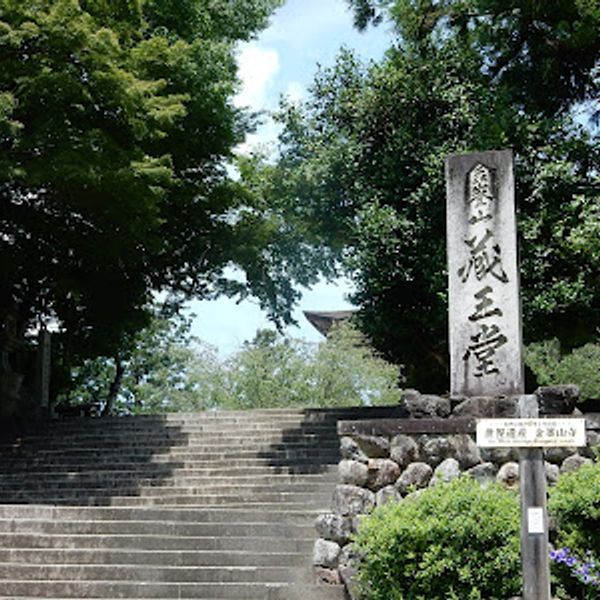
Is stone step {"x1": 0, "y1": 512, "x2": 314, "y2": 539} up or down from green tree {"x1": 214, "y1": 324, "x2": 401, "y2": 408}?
down

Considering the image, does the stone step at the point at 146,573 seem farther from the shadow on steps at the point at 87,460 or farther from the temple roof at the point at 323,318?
the temple roof at the point at 323,318

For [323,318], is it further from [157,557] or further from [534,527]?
[534,527]

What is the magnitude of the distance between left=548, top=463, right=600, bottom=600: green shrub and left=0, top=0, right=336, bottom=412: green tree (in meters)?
8.43

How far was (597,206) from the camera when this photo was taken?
13242 millimetres

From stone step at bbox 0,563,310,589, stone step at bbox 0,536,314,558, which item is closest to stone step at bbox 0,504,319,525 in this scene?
stone step at bbox 0,536,314,558

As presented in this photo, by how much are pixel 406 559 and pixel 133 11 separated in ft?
38.7

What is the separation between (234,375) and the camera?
2583 centimetres

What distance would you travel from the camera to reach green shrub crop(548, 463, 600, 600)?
271 inches

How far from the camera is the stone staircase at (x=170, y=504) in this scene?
8934 millimetres

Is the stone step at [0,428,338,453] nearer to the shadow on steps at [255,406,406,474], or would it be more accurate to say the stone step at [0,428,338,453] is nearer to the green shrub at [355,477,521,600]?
the shadow on steps at [255,406,406,474]

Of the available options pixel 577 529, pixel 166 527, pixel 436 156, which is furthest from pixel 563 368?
pixel 577 529

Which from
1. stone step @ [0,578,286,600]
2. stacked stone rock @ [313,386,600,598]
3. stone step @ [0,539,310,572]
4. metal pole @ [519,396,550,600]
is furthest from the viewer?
stone step @ [0,539,310,572]

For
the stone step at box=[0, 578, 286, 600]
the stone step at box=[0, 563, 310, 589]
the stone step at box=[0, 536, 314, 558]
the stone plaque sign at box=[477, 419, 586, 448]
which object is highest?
the stone plaque sign at box=[477, 419, 586, 448]

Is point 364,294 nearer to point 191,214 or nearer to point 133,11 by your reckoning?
point 191,214
